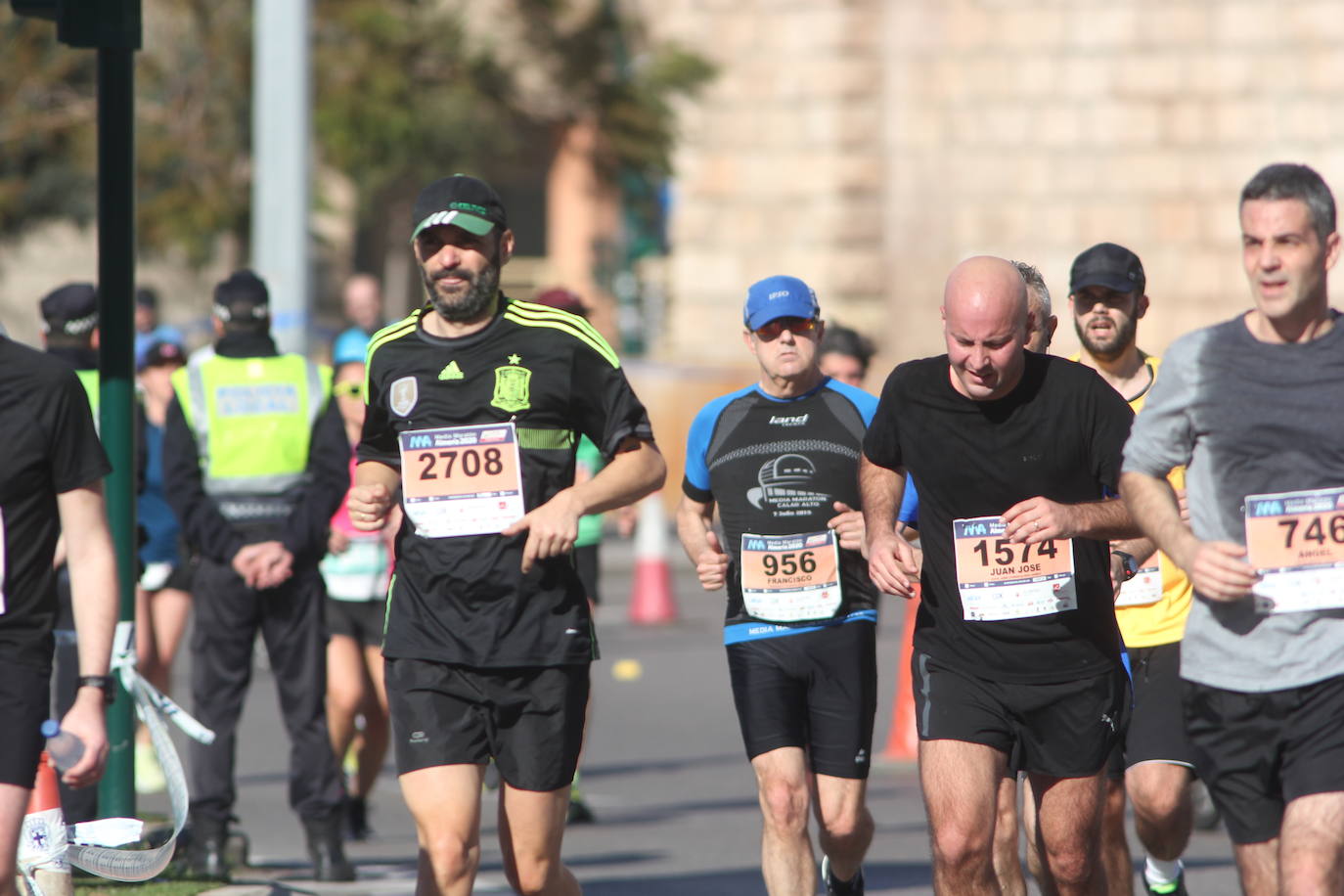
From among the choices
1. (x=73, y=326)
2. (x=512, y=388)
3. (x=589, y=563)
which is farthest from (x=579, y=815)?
(x=512, y=388)

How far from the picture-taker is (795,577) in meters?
7.27

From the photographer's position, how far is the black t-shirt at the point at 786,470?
7.34 m

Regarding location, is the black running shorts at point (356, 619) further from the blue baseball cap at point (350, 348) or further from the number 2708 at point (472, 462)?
the number 2708 at point (472, 462)

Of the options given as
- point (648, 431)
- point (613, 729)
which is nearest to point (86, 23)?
point (648, 431)

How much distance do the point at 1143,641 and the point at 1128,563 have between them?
636 mm

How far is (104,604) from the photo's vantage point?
5.23 meters

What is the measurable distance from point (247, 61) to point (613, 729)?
1168 cm

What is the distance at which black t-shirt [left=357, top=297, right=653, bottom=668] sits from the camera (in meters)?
6.06

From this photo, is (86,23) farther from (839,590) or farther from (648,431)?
(839,590)

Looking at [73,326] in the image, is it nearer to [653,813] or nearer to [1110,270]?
[653,813]

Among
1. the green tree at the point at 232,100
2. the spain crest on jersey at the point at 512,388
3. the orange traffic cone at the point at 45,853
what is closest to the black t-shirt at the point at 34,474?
the orange traffic cone at the point at 45,853

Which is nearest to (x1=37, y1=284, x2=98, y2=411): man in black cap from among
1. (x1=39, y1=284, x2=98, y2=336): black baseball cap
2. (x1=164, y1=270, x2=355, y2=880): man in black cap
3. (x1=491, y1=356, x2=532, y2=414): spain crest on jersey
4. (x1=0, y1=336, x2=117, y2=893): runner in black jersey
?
(x1=39, y1=284, x2=98, y2=336): black baseball cap

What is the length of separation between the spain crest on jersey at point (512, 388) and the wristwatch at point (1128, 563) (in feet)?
5.81

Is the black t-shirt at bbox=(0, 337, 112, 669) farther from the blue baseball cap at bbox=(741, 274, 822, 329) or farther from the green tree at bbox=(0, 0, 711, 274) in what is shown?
the green tree at bbox=(0, 0, 711, 274)
